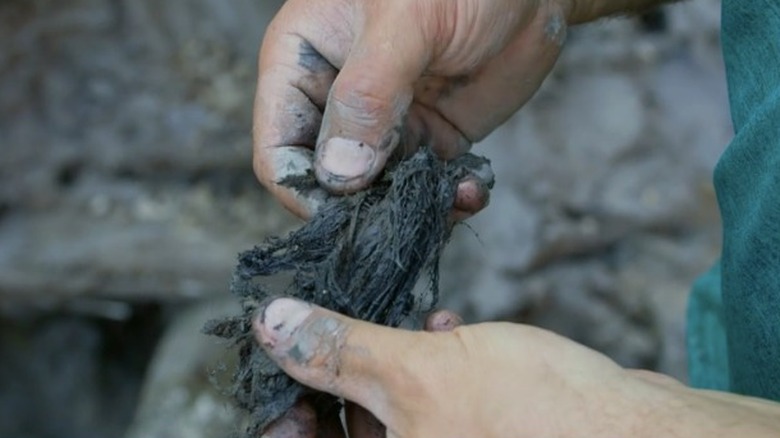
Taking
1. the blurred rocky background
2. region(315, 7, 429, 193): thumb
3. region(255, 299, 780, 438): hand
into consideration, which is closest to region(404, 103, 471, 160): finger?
region(315, 7, 429, 193): thumb

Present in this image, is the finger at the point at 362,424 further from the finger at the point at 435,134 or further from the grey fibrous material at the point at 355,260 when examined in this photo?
the finger at the point at 435,134

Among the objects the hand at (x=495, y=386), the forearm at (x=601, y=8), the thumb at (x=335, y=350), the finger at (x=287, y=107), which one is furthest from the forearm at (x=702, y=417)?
the forearm at (x=601, y=8)

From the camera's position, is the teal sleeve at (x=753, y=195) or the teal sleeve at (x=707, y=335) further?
the teal sleeve at (x=707, y=335)

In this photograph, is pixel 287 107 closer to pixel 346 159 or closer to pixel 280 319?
pixel 346 159

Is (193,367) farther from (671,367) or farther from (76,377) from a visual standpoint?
(671,367)

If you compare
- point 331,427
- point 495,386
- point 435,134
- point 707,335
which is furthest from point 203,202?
point 495,386

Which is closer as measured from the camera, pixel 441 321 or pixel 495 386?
pixel 495 386
